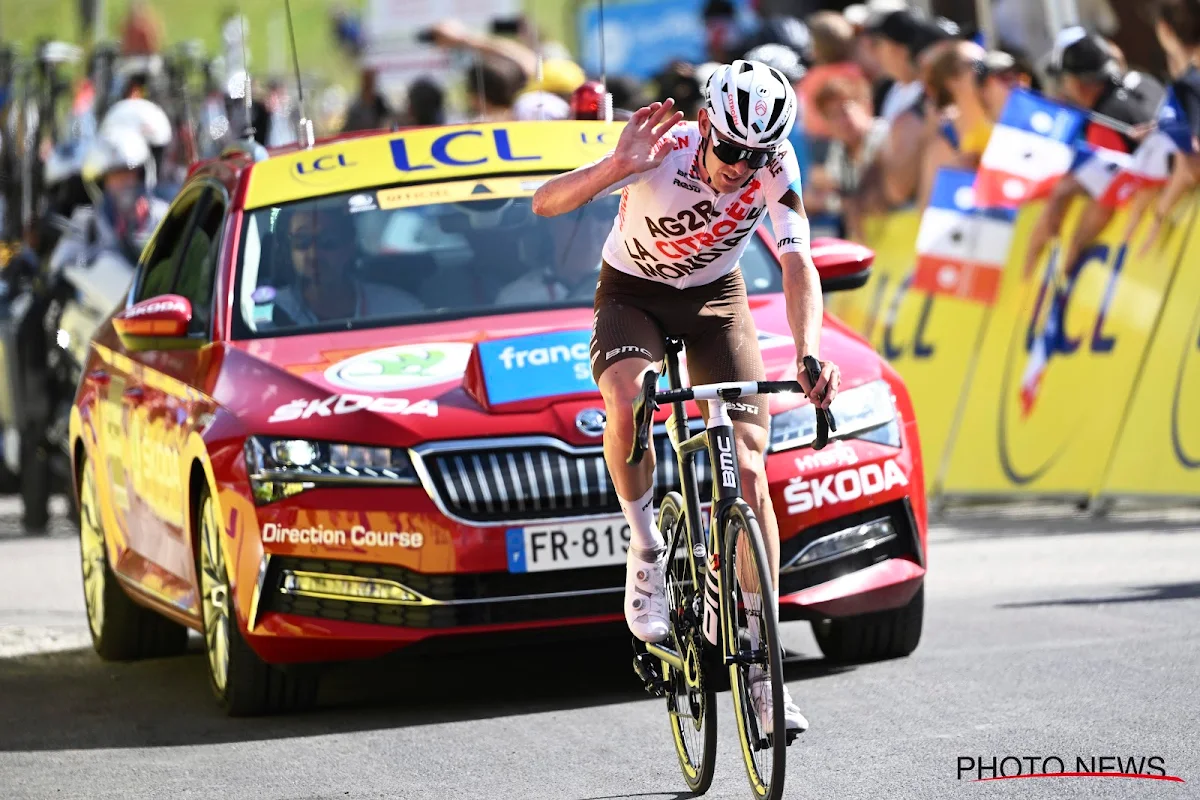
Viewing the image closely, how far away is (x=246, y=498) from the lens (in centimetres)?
762

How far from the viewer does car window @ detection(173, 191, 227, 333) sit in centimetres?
880

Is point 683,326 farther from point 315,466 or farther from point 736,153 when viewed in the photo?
point 315,466

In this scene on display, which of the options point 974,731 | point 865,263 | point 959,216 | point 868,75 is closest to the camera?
point 974,731

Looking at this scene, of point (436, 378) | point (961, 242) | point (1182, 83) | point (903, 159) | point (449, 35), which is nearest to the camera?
point (436, 378)

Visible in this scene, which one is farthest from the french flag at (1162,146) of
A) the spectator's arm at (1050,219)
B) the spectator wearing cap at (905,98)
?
the spectator wearing cap at (905,98)

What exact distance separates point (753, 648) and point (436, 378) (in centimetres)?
219

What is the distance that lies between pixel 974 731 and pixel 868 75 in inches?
431

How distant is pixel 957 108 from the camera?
48.0 ft

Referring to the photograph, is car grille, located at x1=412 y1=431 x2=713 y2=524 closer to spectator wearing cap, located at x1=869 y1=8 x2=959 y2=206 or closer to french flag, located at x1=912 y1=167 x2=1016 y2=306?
french flag, located at x1=912 y1=167 x2=1016 y2=306

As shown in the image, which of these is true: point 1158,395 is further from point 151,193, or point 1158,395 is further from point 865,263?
point 151,193

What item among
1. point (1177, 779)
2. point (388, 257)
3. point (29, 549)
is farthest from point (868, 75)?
point (1177, 779)

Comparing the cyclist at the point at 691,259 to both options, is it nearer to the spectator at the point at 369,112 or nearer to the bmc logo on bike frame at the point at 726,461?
the bmc logo on bike frame at the point at 726,461

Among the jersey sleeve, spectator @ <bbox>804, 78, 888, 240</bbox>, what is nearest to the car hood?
the jersey sleeve

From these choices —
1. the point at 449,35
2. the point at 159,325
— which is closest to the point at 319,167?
the point at 159,325
